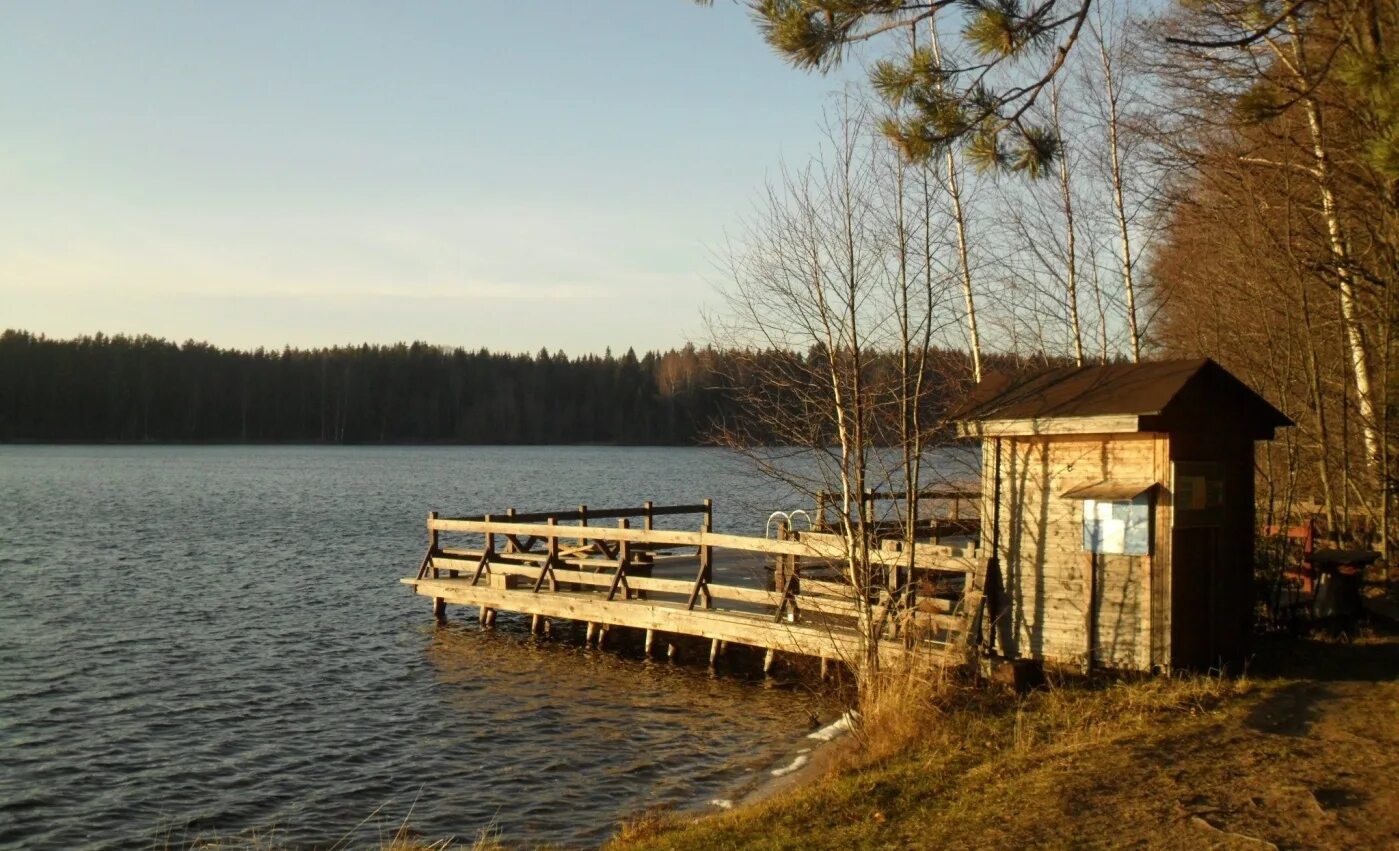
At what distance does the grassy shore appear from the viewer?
6938mm

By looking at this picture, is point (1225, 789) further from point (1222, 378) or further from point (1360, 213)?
point (1360, 213)

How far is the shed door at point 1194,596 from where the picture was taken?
432 inches

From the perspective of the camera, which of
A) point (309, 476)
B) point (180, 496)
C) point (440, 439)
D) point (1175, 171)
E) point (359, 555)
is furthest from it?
point (440, 439)

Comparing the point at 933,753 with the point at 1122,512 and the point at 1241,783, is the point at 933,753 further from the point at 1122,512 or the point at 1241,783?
the point at 1122,512

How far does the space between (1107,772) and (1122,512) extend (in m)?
3.67

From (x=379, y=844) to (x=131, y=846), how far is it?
2.17 metres

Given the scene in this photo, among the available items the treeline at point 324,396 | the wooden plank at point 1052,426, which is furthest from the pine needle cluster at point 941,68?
the treeline at point 324,396

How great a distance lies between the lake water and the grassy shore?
2.20 metres

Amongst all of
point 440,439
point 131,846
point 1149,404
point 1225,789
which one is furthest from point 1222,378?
point 440,439

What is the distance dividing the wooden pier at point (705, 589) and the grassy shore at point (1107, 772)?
4.75 ft

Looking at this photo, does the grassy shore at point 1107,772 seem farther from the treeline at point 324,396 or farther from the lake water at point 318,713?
the treeline at point 324,396

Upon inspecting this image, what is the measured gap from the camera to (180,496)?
52.6 meters

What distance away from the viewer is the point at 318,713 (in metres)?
14.6

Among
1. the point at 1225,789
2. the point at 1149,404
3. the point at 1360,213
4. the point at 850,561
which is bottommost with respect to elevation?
the point at 1225,789
